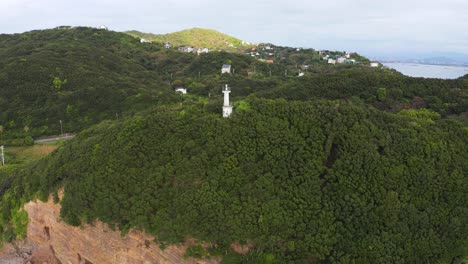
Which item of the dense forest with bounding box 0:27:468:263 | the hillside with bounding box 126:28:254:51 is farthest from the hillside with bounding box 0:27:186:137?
the hillside with bounding box 126:28:254:51

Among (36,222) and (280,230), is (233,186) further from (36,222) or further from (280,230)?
(36,222)

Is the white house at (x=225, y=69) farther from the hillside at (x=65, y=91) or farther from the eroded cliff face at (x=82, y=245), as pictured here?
the eroded cliff face at (x=82, y=245)

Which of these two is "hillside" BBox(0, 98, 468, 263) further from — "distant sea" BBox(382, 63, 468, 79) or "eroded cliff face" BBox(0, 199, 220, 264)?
"distant sea" BBox(382, 63, 468, 79)

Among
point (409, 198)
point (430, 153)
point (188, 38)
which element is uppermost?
point (188, 38)

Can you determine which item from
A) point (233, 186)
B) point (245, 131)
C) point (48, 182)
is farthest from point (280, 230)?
point (48, 182)

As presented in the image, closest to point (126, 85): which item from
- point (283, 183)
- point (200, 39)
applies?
point (283, 183)

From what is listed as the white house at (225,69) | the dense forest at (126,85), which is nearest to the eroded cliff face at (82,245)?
the dense forest at (126,85)
